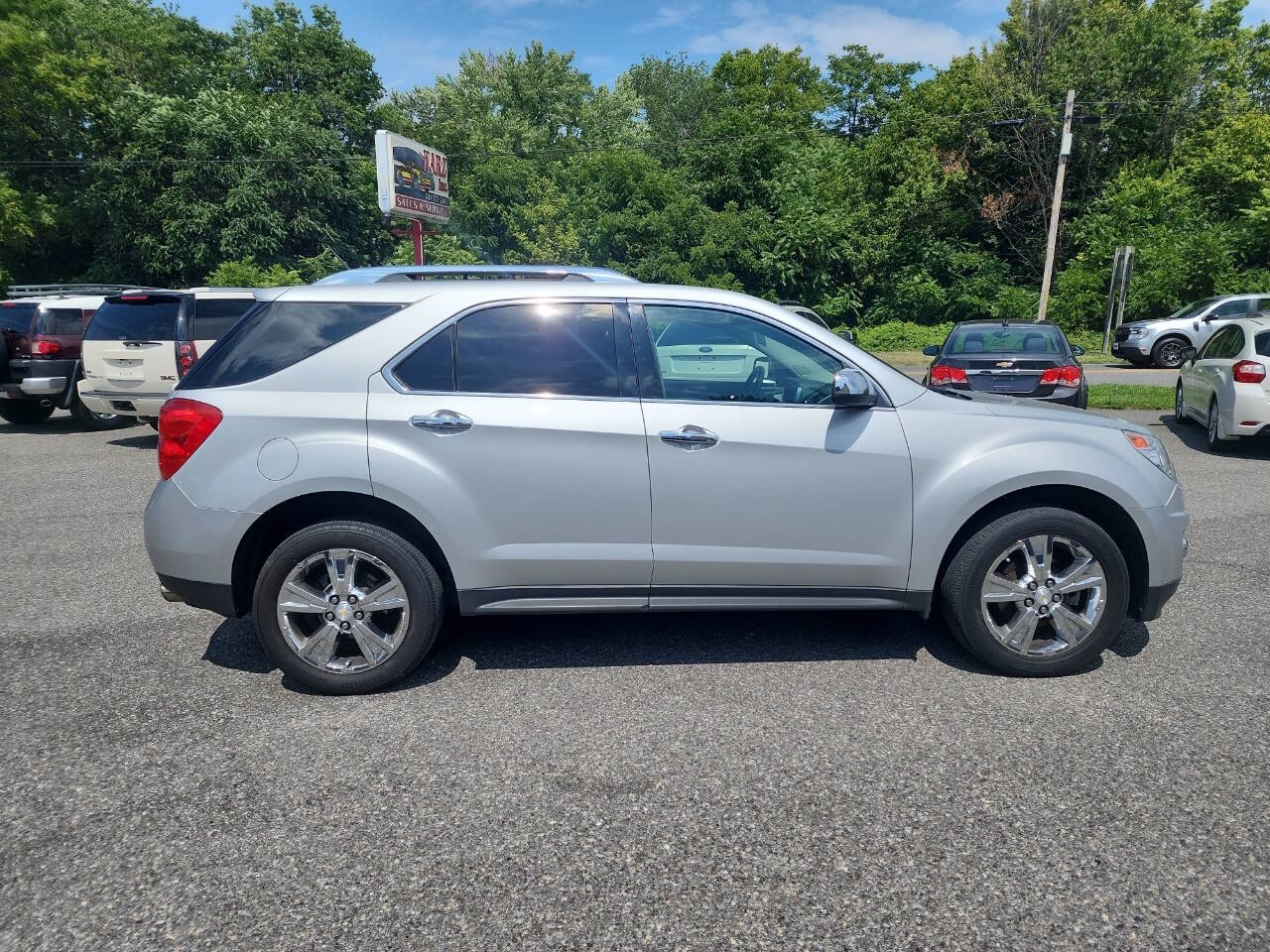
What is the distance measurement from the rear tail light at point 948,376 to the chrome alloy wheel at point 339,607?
7.83 m

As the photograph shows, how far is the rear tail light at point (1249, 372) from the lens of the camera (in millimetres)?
9461

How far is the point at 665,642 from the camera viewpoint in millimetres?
4512

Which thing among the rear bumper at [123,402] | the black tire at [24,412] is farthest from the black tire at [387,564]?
the black tire at [24,412]

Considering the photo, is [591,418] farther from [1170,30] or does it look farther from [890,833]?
[1170,30]

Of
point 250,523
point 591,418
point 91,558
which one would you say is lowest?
point 91,558

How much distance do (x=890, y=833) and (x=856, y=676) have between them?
1274 millimetres

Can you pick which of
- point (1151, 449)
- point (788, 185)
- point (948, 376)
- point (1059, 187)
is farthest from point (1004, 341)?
point (788, 185)

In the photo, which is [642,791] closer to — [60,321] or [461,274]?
[461,274]

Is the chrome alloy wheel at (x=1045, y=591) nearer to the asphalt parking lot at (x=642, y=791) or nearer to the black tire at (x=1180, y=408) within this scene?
the asphalt parking lot at (x=642, y=791)

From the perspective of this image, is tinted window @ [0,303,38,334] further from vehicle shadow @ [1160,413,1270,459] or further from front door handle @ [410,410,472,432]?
vehicle shadow @ [1160,413,1270,459]

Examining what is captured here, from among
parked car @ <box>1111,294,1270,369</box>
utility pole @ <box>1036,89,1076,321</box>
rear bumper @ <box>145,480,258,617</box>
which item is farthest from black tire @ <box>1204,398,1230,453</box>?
utility pole @ <box>1036,89,1076,321</box>

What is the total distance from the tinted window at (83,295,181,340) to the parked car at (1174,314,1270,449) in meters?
12.1

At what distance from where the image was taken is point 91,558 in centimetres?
614

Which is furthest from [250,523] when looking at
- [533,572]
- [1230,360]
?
[1230,360]
